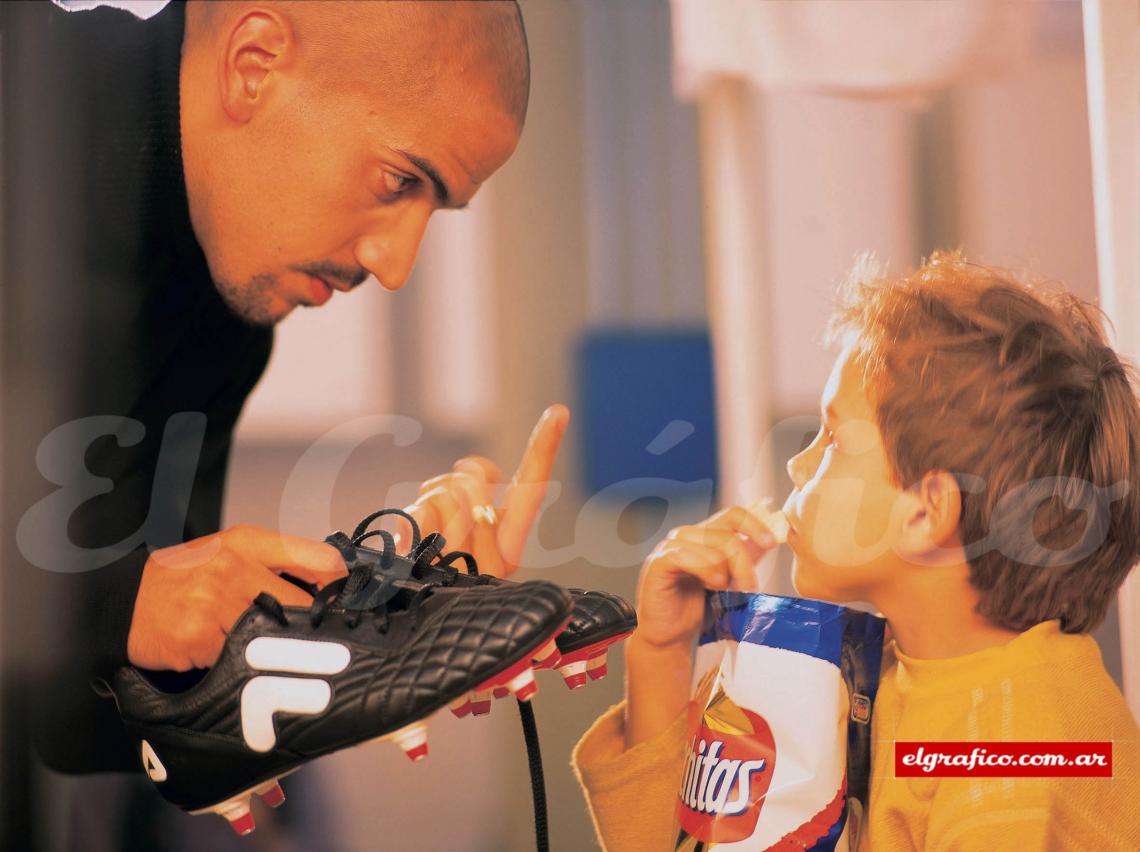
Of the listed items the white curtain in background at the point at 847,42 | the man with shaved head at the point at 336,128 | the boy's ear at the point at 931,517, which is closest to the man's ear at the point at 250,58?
the man with shaved head at the point at 336,128

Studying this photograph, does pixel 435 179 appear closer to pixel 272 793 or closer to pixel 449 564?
pixel 449 564

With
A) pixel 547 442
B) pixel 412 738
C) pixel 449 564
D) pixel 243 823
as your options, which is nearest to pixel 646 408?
pixel 547 442

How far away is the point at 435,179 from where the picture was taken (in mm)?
823

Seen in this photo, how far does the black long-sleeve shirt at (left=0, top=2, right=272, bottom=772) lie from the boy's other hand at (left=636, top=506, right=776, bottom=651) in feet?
1.17

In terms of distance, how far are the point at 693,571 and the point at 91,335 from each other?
51 cm

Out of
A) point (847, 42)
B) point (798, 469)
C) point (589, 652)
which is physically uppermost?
point (847, 42)

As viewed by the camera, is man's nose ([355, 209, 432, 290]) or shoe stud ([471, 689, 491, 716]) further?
man's nose ([355, 209, 432, 290])

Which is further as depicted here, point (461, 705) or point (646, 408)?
point (646, 408)

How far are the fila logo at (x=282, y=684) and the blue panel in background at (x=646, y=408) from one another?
0.87 ft

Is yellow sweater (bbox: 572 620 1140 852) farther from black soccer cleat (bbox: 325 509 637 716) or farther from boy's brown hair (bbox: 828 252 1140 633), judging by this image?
black soccer cleat (bbox: 325 509 637 716)

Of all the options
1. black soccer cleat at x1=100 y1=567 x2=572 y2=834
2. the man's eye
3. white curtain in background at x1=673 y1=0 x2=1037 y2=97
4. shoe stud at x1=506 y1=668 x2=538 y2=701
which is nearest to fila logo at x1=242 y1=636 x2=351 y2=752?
black soccer cleat at x1=100 y1=567 x2=572 y2=834

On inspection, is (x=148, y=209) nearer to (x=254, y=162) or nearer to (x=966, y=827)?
(x=254, y=162)

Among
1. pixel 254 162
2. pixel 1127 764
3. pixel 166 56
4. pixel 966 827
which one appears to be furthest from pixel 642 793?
pixel 166 56

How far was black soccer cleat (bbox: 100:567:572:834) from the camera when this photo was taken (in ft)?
2.09
